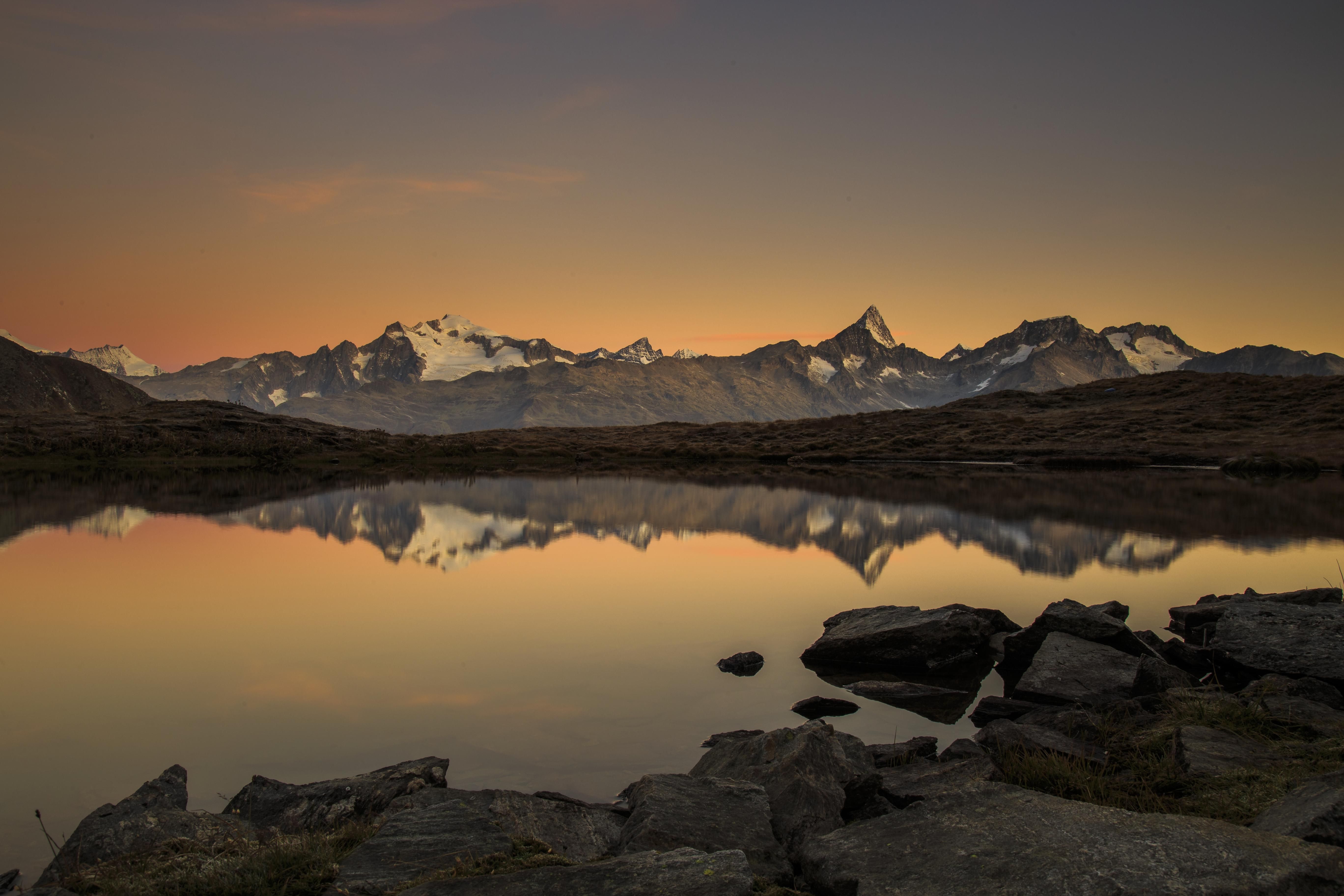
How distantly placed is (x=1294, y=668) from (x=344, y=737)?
1285 cm

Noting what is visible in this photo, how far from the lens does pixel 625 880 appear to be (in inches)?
220

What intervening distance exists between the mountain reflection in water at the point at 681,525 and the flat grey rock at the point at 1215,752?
1245 cm

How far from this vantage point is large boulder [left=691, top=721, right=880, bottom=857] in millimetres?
7570

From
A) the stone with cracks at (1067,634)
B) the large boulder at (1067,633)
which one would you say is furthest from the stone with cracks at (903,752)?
the stone with cracks at (1067,634)

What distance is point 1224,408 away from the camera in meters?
114

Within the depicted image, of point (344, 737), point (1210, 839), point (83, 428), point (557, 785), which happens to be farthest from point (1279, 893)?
point (83, 428)

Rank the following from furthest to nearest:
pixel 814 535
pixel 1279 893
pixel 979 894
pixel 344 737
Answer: pixel 814 535 < pixel 344 737 < pixel 979 894 < pixel 1279 893

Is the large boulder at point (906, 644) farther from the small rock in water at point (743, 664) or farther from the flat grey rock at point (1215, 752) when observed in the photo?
the flat grey rock at point (1215, 752)

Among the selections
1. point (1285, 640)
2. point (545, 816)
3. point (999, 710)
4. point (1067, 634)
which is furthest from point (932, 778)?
point (1285, 640)

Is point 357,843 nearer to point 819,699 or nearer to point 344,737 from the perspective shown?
point 344,737

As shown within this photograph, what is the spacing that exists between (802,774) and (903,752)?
7.60ft

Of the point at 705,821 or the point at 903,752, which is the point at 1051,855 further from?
the point at 903,752

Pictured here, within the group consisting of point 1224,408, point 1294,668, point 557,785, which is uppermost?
point 1224,408

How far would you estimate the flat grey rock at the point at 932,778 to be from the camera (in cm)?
809
